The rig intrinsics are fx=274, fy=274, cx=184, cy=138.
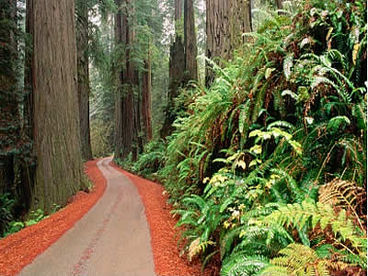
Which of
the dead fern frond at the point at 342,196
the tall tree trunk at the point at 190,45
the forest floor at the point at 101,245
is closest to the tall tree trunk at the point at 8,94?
the forest floor at the point at 101,245

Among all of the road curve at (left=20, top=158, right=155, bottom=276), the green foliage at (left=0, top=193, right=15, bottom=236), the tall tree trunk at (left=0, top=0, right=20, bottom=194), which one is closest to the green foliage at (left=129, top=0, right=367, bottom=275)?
the road curve at (left=20, top=158, right=155, bottom=276)

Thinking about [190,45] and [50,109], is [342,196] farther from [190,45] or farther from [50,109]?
[190,45]

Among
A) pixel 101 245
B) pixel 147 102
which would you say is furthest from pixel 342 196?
pixel 147 102

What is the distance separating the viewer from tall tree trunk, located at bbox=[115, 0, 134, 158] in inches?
684

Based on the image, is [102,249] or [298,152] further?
[102,249]

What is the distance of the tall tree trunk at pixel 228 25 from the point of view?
5906 mm

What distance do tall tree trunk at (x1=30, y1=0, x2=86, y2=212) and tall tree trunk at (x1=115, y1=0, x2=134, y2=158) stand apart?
30.6 feet

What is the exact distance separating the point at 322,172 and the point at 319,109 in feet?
2.13

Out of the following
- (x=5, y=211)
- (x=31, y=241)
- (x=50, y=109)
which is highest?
(x=50, y=109)

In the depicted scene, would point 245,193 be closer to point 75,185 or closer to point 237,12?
point 237,12

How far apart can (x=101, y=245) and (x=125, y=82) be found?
1505cm

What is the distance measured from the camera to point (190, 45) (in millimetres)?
13547

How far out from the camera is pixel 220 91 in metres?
3.98

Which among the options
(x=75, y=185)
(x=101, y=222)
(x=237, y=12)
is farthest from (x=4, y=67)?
(x=237, y=12)
